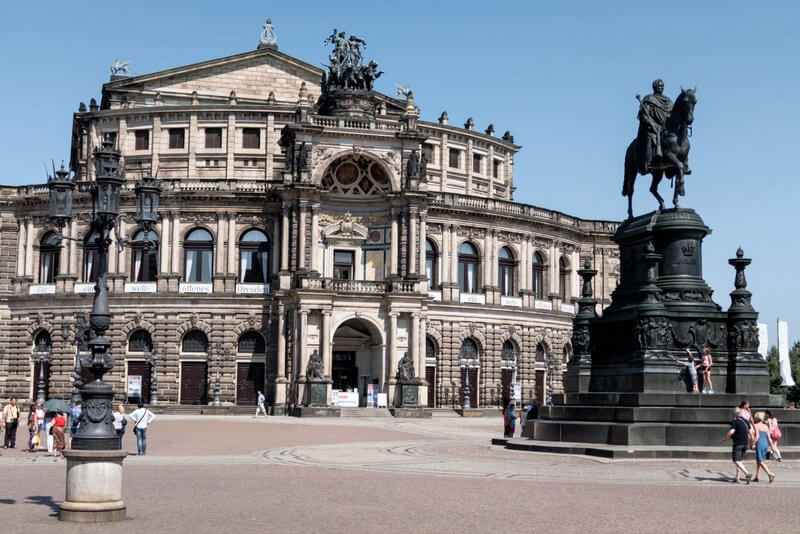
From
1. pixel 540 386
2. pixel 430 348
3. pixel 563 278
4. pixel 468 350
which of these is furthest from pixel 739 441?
pixel 563 278

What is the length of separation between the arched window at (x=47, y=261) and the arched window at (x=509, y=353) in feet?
105

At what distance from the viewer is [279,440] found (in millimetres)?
41188

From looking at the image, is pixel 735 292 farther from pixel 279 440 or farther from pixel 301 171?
pixel 301 171

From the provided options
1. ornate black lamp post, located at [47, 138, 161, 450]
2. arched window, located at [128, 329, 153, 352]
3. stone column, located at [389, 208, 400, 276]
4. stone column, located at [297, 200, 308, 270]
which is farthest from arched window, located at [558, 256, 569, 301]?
ornate black lamp post, located at [47, 138, 161, 450]

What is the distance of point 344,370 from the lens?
7338 centimetres

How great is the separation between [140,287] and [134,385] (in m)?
6.60

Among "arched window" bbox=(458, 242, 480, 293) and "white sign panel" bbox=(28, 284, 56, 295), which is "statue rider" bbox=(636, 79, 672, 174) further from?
"white sign panel" bbox=(28, 284, 56, 295)

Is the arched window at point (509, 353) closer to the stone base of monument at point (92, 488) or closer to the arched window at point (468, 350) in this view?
the arched window at point (468, 350)

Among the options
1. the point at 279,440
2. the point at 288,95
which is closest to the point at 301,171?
the point at 288,95

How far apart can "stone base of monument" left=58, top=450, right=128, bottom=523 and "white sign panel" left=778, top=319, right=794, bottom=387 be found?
67099mm

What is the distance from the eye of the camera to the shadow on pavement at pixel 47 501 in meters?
18.9

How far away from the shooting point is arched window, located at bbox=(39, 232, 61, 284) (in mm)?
74500

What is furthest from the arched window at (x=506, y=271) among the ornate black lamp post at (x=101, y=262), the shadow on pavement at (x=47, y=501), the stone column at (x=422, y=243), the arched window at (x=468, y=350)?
the shadow on pavement at (x=47, y=501)

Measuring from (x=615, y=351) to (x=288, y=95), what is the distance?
6018cm
